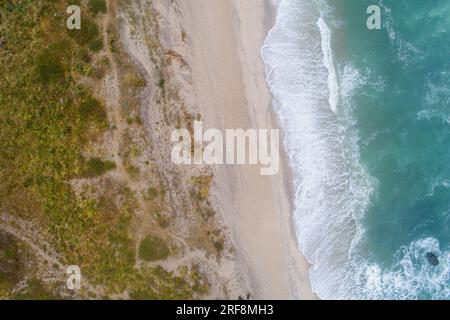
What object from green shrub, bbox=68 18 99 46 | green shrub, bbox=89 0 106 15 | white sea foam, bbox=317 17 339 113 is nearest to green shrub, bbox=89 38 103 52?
green shrub, bbox=68 18 99 46

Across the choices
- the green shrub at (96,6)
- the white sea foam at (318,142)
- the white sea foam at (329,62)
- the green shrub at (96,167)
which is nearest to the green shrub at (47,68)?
the green shrub at (96,6)

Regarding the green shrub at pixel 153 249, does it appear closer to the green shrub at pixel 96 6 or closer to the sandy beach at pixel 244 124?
the sandy beach at pixel 244 124

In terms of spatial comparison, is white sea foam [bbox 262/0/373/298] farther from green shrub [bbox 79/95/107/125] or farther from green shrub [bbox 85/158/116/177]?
green shrub [bbox 85/158/116/177]

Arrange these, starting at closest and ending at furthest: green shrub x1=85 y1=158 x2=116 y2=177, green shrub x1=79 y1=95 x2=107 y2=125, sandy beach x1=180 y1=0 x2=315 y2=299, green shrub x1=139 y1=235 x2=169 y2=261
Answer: green shrub x1=139 y1=235 x2=169 y2=261 < green shrub x1=85 y1=158 x2=116 y2=177 < green shrub x1=79 y1=95 x2=107 y2=125 < sandy beach x1=180 y1=0 x2=315 y2=299

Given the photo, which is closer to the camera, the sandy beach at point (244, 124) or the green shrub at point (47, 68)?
the green shrub at point (47, 68)

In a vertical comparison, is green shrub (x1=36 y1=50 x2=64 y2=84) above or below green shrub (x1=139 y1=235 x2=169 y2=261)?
above

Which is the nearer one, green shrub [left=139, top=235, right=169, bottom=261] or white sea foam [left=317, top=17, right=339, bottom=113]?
green shrub [left=139, top=235, right=169, bottom=261]

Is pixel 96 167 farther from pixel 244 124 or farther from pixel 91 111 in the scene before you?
pixel 244 124
